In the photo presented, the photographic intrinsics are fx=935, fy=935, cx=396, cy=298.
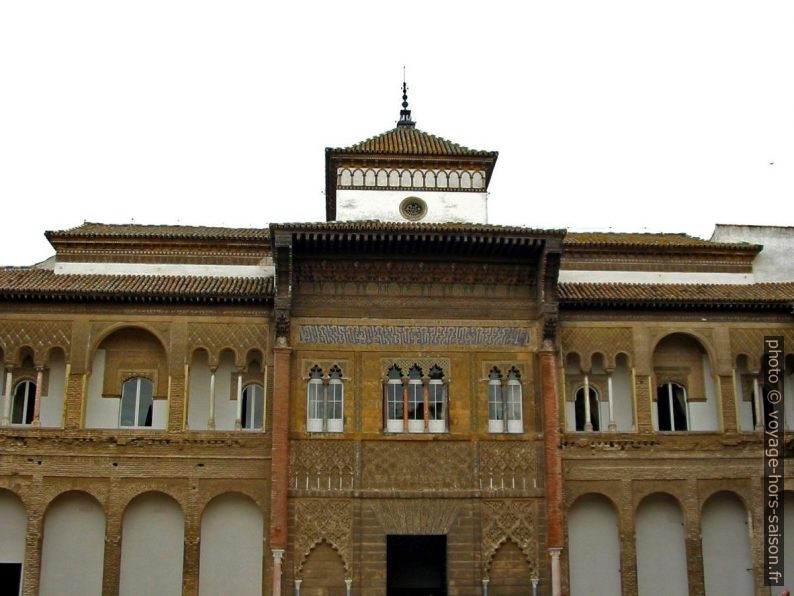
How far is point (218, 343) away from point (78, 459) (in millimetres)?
3687

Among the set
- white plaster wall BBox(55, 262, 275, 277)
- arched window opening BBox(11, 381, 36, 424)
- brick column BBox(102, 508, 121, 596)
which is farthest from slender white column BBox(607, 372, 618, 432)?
arched window opening BBox(11, 381, 36, 424)

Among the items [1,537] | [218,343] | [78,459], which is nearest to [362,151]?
[218,343]

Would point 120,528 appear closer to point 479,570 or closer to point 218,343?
point 218,343

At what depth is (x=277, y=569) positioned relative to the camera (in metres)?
18.5

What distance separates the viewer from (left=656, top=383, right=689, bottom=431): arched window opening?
20.8 m

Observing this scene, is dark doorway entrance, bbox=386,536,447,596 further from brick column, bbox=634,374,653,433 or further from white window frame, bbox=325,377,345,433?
brick column, bbox=634,374,653,433

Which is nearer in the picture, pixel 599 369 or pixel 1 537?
pixel 1 537

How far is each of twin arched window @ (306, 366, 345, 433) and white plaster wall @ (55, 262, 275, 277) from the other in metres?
2.97

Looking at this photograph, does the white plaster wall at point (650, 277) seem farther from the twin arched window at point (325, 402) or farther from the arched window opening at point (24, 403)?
the arched window opening at point (24, 403)

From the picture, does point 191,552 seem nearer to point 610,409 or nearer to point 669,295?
point 610,409

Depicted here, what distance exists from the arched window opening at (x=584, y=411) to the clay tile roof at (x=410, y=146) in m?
6.19

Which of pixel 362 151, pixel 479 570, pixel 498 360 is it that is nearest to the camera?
pixel 479 570

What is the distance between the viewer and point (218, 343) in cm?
1995

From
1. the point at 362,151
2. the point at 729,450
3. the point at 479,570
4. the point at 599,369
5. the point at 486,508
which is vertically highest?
the point at 362,151
